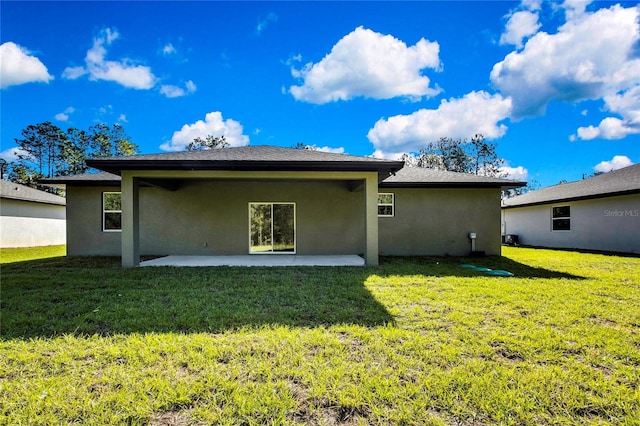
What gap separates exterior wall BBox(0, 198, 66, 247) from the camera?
16.2 metres

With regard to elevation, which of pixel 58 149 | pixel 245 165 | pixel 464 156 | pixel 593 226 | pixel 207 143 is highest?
pixel 207 143

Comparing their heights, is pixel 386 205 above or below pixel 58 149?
below

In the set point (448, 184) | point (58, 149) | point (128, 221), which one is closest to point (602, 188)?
point (448, 184)

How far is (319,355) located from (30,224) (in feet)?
71.9

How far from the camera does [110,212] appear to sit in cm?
1198

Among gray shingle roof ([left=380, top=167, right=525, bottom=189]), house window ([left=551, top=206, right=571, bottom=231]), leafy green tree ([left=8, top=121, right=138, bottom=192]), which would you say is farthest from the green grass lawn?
leafy green tree ([left=8, top=121, right=138, bottom=192])

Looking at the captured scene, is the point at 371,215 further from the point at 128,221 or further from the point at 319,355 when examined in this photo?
the point at 128,221

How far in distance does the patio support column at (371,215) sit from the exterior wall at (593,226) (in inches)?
455

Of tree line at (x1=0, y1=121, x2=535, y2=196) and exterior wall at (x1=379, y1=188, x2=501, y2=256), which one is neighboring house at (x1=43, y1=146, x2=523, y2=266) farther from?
tree line at (x1=0, y1=121, x2=535, y2=196)

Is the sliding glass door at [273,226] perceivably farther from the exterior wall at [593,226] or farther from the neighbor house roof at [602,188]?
the exterior wall at [593,226]

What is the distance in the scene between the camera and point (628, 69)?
13719mm

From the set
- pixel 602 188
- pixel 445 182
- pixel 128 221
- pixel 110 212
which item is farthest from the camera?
pixel 602 188

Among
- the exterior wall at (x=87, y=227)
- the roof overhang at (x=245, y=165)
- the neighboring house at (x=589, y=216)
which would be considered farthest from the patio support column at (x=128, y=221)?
the neighboring house at (x=589, y=216)

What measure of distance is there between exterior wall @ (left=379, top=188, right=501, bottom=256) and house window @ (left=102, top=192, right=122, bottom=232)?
10175 mm
